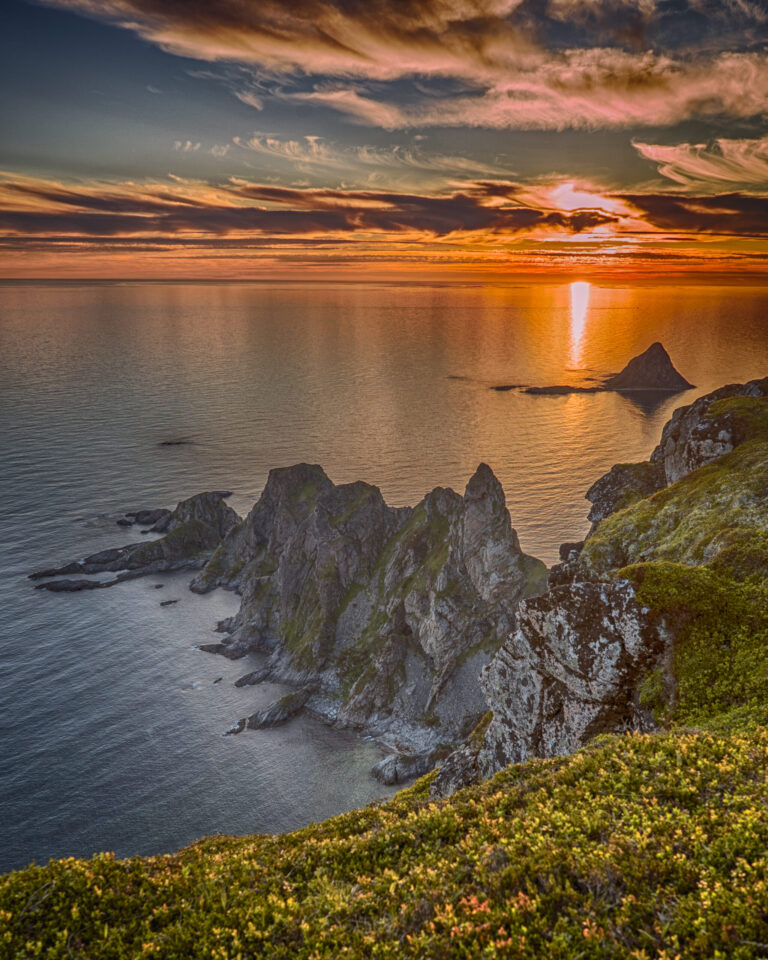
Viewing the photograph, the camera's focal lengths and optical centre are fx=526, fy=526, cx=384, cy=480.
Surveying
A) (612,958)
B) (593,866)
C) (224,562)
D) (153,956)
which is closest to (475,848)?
(593,866)

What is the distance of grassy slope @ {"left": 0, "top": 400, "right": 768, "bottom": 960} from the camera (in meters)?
10.2

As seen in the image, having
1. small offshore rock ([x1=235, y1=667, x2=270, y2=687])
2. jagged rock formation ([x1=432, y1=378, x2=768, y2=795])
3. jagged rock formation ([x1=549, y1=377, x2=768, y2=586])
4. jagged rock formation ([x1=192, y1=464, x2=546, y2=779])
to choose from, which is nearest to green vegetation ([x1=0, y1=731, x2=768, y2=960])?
jagged rock formation ([x1=432, y1=378, x2=768, y2=795])

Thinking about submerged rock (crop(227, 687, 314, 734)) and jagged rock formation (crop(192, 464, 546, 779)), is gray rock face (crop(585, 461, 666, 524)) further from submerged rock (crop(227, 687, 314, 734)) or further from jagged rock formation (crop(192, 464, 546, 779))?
submerged rock (crop(227, 687, 314, 734))

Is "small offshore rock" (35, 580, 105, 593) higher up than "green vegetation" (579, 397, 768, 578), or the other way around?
"green vegetation" (579, 397, 768, 578)

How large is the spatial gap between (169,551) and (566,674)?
352 feet

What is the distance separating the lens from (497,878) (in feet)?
39.1

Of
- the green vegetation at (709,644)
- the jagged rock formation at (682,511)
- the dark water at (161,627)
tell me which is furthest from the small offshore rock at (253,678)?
the green vegetation at (709,644)

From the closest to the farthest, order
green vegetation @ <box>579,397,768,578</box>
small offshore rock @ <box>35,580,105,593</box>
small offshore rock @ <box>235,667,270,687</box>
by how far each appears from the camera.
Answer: green vegetation @ <box>579,397,768,578</box> < small offshore rock @ <box>235,667,270,687</box> < small offshore rock @ <box>35,580,105,593</box>

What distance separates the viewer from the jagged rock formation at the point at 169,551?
107375mm

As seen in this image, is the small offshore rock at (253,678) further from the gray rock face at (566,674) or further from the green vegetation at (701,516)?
the gray rock face at (566,674)

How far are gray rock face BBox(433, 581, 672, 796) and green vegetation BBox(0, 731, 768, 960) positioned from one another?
272 inches

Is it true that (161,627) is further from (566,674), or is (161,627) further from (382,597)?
(566,674)

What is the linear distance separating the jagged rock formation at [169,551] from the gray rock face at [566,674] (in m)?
99.0

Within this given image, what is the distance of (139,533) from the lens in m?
124
